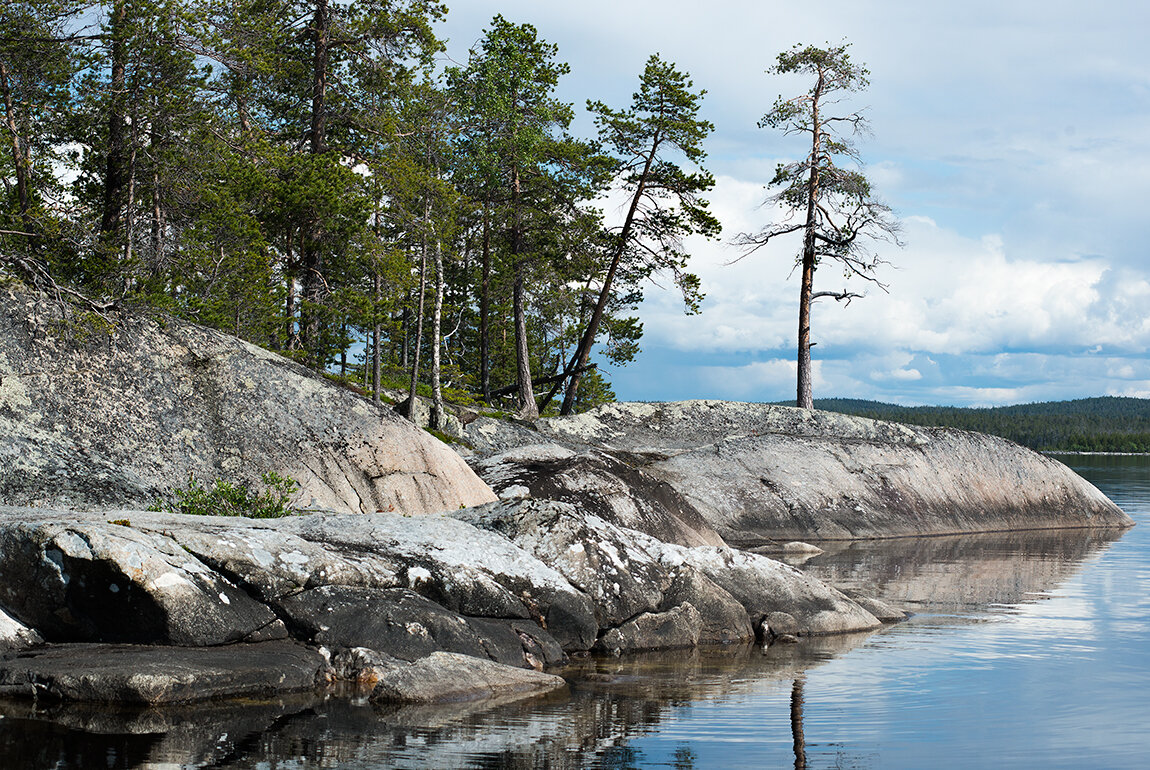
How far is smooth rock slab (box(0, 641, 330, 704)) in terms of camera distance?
29.4 feet

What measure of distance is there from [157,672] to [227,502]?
248 inches

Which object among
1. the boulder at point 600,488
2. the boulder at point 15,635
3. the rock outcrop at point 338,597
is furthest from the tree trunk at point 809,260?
the boulder at point 15,635

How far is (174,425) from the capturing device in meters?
→ 16.7

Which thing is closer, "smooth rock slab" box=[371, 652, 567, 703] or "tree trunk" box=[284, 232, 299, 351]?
"smooth rock slab" box=[371, 652, 567, 703]

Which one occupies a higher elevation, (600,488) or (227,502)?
(600,488)

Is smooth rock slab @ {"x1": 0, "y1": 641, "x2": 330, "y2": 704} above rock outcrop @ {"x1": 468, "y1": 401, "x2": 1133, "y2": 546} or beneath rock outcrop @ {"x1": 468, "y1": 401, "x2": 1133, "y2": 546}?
beneath

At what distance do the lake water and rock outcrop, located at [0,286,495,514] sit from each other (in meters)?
6.76

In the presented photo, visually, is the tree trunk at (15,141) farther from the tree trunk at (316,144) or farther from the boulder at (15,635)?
the boulder at (15,635)

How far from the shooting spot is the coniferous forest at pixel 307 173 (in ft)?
62.0

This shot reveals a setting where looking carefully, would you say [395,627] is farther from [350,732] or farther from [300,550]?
[350,732]

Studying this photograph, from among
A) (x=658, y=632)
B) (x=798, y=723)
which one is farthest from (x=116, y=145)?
(x=798, y=723)

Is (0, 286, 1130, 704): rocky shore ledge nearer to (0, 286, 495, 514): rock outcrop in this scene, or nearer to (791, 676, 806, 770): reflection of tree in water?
(0, 286, 495, 514): rock outcrop

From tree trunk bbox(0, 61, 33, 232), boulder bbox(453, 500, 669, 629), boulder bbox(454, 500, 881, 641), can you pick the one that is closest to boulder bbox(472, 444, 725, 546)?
boulder bbox(454, 500, 881, 641)

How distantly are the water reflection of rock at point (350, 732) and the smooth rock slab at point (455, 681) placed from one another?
8.1 inches
